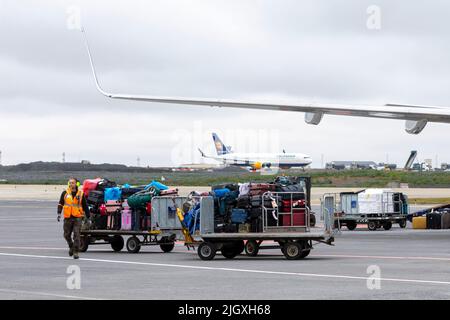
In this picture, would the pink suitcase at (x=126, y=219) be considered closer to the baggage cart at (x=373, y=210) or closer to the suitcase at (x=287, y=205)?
the suitcase at (x=287, y=205)

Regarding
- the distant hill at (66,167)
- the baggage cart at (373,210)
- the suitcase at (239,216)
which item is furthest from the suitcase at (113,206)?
the distant hill at (66,167)

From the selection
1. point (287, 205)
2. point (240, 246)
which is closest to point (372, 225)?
point (240, 246)

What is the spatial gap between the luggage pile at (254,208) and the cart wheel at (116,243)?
403cm

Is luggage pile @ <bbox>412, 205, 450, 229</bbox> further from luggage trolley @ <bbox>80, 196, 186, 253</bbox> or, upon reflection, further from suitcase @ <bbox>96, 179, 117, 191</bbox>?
suitcase @ <bbox>96, 179, 117, 191</bbox>

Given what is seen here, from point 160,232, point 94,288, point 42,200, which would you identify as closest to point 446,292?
point 94,288

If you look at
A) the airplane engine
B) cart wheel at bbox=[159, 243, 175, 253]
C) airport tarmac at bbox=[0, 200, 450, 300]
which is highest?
the airplane engine

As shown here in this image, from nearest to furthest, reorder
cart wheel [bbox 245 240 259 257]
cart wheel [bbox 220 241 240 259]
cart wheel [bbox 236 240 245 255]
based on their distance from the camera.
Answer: cart wheel [bbox 220 241 240 259] < cart wheel [bbox 236 240 245 255] < cart wheel [bbox 245 240 259 257]

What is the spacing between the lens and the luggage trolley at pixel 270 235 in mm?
22875

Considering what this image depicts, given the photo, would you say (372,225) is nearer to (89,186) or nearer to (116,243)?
(116,243)

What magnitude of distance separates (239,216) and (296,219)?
1368 millimetres

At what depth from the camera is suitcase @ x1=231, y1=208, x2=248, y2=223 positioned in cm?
2330

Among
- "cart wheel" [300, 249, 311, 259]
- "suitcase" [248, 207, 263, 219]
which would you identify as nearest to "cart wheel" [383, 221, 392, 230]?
"cart wheel" [300, 249, 311, 259]

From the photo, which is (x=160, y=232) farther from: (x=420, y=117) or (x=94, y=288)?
(x=420, y=117)
